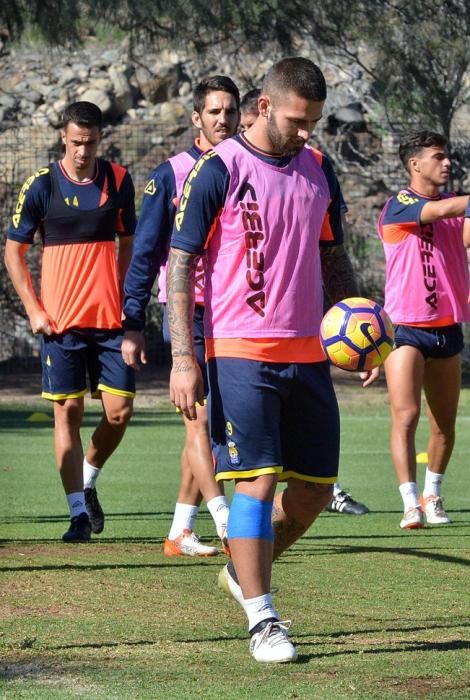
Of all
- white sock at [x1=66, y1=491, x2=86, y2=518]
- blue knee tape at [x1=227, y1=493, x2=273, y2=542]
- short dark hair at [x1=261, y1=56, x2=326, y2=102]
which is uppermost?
short dark hair at [x1=261, y1=56, x2=326, y2=102]

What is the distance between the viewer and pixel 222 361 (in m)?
5.59

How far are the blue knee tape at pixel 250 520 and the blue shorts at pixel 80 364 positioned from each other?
320 centimetres

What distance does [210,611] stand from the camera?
6180 millimetres

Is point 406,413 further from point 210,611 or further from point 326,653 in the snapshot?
point 326,653

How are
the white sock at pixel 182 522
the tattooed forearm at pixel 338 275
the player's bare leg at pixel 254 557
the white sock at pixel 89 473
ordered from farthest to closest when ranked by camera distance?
the white sock at pixel 89 473, the white sock at pixel 182 522, the tattooed forearm at pixel 338 275, the player's bare leg at pixel 254 557

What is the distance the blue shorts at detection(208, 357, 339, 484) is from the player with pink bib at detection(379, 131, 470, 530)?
3.58 meters

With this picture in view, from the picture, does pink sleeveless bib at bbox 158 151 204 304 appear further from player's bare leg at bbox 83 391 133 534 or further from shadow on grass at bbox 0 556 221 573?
shadow on grass at bbox 0 556 221 573

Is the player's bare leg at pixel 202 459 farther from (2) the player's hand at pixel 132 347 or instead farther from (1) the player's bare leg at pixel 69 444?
(1) the player's bare leg at pixel 69 444

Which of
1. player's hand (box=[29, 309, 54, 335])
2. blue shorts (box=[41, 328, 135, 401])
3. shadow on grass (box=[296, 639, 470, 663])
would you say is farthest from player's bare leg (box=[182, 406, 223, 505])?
shadow on grass (box=[296, 639, 470, 663])

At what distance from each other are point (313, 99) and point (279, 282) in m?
0.71

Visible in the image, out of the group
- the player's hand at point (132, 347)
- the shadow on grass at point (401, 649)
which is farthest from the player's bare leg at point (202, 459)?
the shadow on grass at point (401, 649)

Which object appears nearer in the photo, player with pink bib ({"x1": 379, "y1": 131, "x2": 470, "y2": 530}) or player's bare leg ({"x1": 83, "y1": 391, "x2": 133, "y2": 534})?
player's bare leg ({"x1": 83, "y1": 391, "x2": 133, "y2": 534})

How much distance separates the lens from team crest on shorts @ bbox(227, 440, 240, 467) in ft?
18.1

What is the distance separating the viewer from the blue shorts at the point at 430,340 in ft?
30.5
